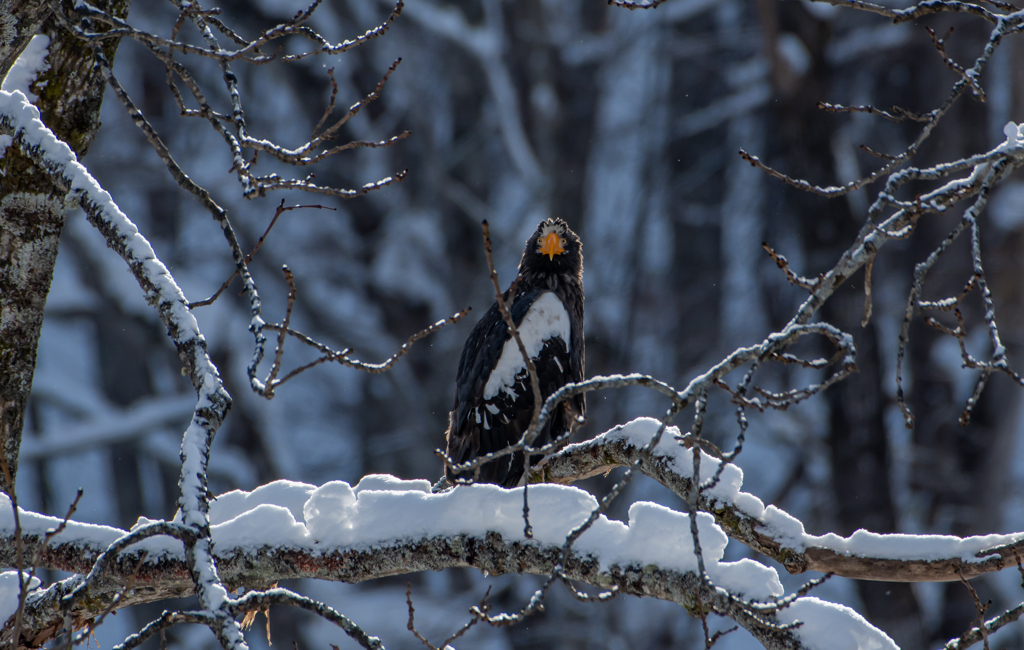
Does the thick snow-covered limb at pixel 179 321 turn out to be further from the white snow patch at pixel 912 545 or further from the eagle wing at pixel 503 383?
the eagle wing at pixel 503 383

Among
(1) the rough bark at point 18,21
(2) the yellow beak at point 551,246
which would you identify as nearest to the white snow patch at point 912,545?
(1) the rough bark at point 18,21

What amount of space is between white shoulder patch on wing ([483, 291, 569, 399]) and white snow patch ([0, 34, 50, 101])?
2776mm

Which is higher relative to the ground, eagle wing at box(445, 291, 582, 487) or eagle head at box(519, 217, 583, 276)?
eagle head at box(519, 217, 583, 276)

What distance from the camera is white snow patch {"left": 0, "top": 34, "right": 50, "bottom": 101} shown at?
3057 mm

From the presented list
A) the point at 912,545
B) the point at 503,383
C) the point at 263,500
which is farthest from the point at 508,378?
the point at 912,545

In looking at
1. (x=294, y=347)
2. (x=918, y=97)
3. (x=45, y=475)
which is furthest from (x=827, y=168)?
(x=45, y=475)

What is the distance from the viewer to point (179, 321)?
7.27 feet

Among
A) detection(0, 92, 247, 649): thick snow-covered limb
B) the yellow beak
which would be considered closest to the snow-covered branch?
detection(0, 92, 247, 649): thick snow-covered limb

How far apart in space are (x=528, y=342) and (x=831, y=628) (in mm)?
3129

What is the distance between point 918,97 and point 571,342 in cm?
1308

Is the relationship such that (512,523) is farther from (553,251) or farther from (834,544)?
(553,251)

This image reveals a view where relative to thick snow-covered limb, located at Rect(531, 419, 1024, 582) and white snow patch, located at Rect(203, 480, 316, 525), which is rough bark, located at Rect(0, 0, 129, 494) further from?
thick snow-covered limb, located at Rect(531, 419, 1024, 582)

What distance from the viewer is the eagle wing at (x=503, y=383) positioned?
513 centimetres

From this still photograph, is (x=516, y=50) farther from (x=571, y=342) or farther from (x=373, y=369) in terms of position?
(x=373, y=369)
